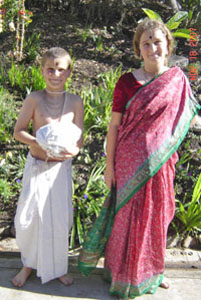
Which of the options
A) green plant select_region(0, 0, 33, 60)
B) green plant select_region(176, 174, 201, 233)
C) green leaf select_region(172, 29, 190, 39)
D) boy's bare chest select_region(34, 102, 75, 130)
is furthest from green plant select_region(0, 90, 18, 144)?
green leaf select_region(172, 29, 190, 39)

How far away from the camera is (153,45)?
2.30 m

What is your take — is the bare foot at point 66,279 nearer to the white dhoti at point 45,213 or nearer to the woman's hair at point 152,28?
the white dhoti at point 45,213

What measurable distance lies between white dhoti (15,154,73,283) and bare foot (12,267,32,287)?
0.15 metres

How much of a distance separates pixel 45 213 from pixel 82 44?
3134mm

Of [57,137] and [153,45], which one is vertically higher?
[153,45]

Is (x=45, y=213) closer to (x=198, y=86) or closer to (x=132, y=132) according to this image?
(x=132, y=132)

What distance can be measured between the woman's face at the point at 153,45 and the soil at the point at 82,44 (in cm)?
192

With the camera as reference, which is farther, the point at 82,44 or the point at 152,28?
the point at 82,44

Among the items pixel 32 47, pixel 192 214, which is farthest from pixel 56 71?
pixel 32 47

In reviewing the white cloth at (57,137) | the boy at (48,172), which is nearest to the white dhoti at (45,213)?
the boy at (48,172)

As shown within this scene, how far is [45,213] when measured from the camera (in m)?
2.55

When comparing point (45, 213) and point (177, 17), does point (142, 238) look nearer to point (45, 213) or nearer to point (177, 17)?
point (45, 213)

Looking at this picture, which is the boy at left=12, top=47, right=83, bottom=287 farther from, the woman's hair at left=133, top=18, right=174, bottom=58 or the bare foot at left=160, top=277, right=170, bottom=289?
the bare foot at left=160, top=277, right=170, bottom=289

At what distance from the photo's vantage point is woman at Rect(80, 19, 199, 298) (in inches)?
90.6
